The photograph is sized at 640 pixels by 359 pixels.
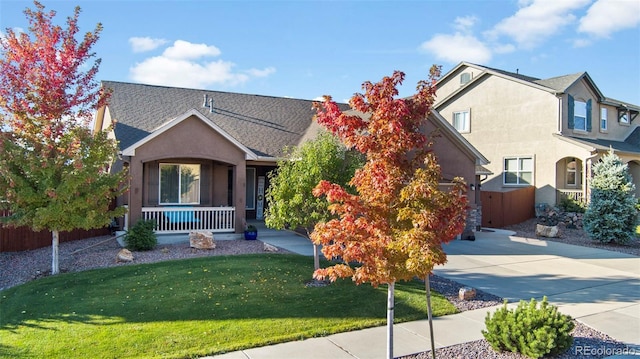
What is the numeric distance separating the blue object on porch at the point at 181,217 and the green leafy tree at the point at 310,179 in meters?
6.34

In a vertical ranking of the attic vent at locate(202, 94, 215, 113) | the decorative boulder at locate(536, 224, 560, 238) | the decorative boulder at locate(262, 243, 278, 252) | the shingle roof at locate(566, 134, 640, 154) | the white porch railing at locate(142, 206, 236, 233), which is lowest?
the decorative boulder at locate(262, 243, 278, 252)

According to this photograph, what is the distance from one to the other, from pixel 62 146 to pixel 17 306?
4229 mm

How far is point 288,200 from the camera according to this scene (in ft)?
30.8

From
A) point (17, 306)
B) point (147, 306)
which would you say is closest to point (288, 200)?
point (147, 306)

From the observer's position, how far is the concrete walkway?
19.9ft

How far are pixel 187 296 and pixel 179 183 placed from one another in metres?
8.70

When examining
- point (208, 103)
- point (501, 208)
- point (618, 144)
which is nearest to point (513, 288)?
point (501, 208)

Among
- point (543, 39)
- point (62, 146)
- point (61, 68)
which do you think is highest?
point (543, 39)

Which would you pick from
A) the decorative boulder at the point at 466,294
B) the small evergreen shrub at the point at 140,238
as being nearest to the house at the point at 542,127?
the decorative boulder at the point at 466,294

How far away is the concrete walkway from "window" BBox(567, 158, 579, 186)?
8.21 meters

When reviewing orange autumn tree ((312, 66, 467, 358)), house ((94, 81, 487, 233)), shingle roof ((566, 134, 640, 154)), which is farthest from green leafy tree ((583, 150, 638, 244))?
orange autumn tree ((312, 66, 467, 358))

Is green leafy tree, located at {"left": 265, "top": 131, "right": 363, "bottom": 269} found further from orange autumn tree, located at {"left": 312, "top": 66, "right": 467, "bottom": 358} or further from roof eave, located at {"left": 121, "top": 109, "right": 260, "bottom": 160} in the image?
roof eave, located at {"left": 121, "top": 109, "right": 260, "bottom": 160}

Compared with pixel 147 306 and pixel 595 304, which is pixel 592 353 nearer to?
pixel 595 304

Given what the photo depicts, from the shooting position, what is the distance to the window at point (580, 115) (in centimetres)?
2269
